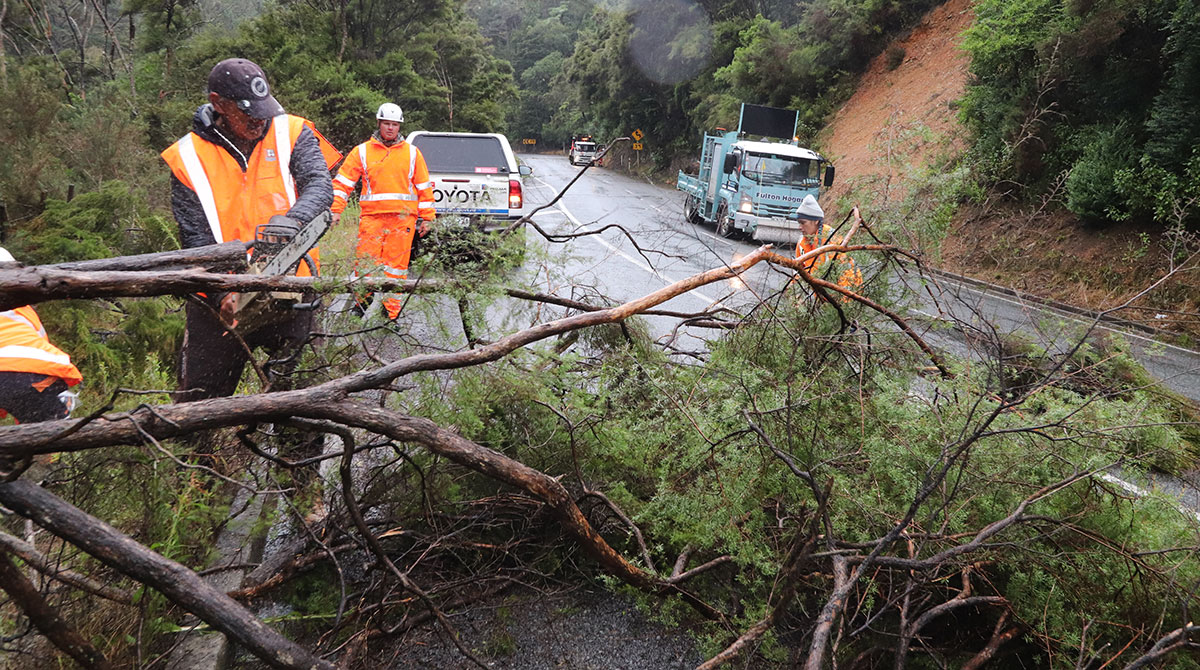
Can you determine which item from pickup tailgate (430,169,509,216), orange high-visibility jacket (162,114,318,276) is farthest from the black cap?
pickup tailgate (430,169,509,216)

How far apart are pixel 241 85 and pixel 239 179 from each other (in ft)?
1.35

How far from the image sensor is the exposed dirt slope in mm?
22078

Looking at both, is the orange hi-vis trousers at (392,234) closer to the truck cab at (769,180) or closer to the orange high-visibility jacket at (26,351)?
the orange high-visibility jacket at (26,351)

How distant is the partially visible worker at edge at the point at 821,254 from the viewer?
12.9ft

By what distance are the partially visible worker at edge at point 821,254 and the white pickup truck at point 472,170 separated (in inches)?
178

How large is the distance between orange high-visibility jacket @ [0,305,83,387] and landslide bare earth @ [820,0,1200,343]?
409cm

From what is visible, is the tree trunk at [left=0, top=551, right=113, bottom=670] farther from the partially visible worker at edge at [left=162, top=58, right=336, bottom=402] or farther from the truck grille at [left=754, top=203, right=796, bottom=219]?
the truck grille at [left=754, top=203, right=796, bottom=219]

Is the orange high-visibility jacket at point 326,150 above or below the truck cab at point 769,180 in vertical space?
above

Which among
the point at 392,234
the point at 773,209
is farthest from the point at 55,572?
the point at 773,209

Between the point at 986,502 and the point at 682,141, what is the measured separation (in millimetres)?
37567

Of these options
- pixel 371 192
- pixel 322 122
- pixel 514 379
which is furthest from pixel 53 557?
Result: pixel 322 122

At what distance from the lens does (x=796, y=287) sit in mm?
3957

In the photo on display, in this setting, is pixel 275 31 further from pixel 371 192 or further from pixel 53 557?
pixel 53 557

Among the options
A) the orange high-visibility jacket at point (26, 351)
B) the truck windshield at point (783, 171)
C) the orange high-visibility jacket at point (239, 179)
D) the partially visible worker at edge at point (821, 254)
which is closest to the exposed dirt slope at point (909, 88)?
the truck windshield at point (783, 171)
